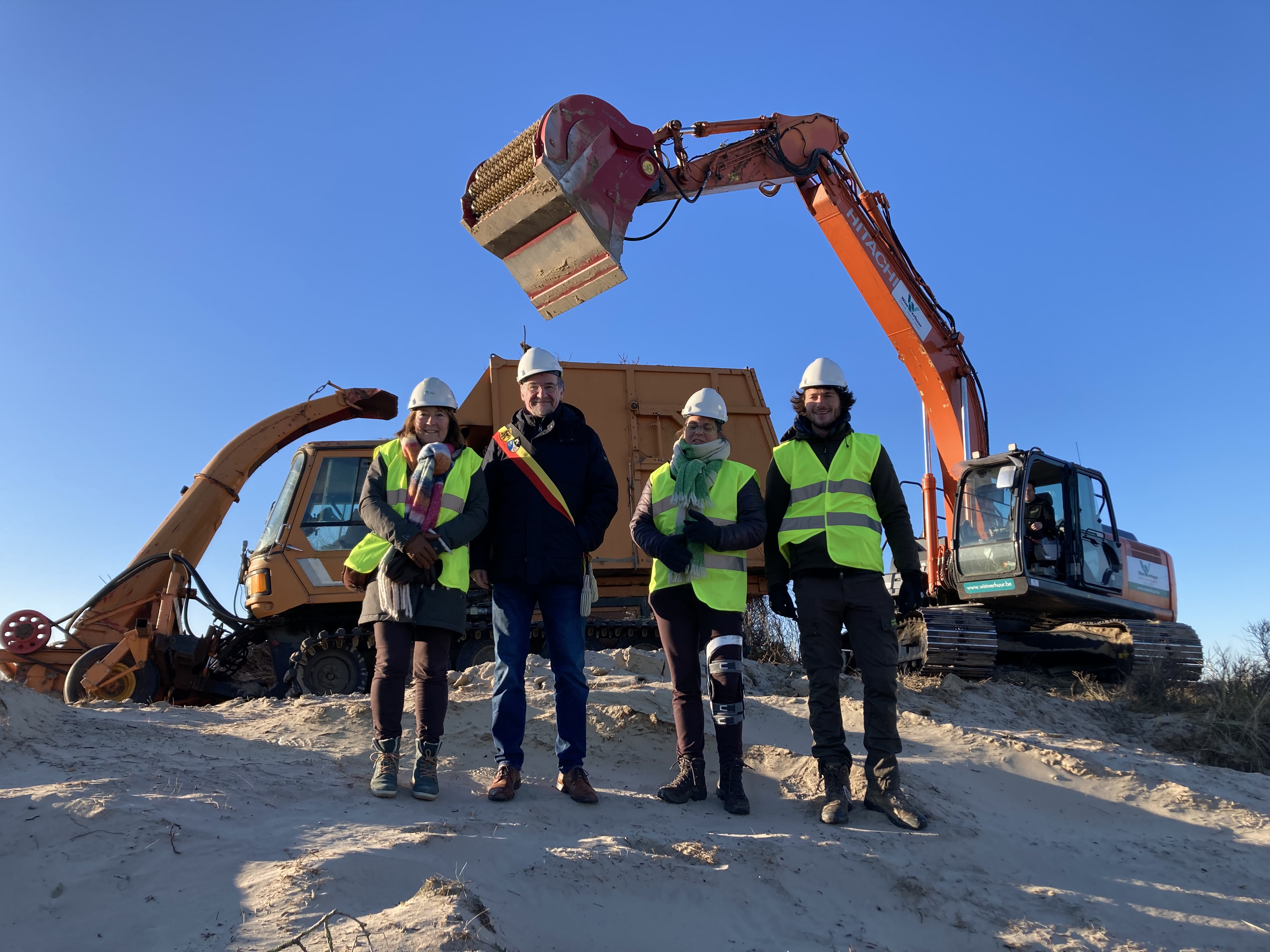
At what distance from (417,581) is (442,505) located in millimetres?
367

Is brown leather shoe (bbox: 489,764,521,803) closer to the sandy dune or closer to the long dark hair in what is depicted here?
the sandy dune

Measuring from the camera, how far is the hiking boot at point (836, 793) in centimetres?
398

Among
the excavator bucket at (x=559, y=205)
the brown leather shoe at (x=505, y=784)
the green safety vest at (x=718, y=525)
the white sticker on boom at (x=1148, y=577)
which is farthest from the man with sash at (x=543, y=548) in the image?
the white sticker on boom at (x=1148, y=577)

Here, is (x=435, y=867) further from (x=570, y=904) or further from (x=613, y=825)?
(x=613, y=825)

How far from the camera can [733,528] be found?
4277mm

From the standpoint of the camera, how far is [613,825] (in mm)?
3736

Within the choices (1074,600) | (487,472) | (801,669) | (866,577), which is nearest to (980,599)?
(1074,600)

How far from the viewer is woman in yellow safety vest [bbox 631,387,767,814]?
13.8ft

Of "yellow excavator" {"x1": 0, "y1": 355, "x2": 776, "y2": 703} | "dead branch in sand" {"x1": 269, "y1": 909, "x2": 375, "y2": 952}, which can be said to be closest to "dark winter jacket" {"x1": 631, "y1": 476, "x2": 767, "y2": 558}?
"dead branch in sand" {"x1": 269, "y1": 909, "x2": 375, "y2": 952}

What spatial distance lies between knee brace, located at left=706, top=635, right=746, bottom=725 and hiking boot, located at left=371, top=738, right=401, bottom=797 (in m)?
1.39

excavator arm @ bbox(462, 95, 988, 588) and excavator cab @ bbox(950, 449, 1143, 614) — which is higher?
excavator arm @ bbox(462, 95, 988, 588)

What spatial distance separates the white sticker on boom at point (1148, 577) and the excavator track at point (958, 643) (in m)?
2.32

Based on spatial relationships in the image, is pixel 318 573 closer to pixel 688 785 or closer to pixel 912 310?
pixel 688 785

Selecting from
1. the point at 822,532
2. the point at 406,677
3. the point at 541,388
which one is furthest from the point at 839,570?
the point at 406,677
